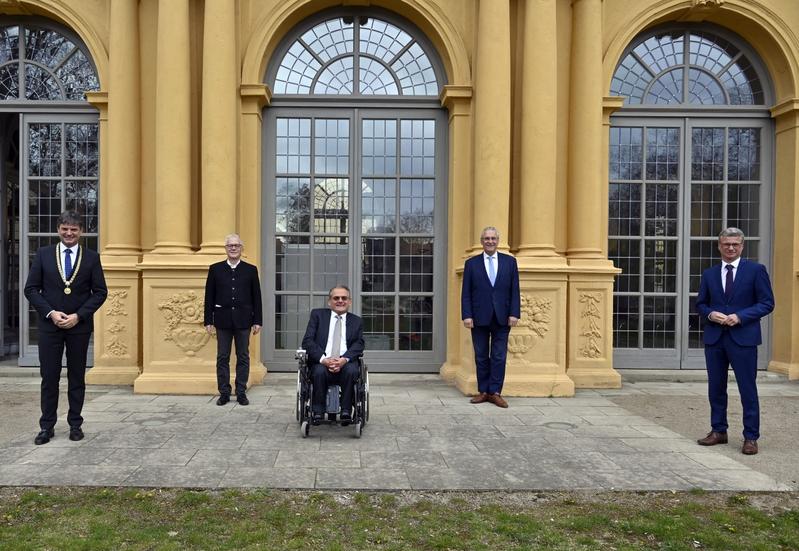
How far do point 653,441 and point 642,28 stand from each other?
6.20m

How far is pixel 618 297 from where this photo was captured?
29.7 ft

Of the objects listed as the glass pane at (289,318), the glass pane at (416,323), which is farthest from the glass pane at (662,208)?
the glass pane at (289,318)

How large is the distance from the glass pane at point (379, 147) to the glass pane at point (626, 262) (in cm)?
366

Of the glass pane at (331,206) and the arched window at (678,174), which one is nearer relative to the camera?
the glass pane at (331,206)

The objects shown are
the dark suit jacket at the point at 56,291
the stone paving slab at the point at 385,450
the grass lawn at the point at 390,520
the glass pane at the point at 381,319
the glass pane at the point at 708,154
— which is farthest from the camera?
the glass pane at the point at 708,154

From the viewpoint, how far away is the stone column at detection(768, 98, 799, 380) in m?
8.70

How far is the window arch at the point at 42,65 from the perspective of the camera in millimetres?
8797

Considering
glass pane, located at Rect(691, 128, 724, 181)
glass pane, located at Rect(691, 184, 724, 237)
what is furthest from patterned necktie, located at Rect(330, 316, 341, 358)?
glass pane, located at Rect(691, 128, 724, 181)

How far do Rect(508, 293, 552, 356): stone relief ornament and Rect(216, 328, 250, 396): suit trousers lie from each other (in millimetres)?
A: 3332

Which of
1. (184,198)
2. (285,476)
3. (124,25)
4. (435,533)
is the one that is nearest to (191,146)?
(184,198)

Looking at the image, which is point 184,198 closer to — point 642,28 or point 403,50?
point 403,50

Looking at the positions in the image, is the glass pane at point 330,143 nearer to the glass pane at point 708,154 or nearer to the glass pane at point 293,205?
the glass pane at point 293,205

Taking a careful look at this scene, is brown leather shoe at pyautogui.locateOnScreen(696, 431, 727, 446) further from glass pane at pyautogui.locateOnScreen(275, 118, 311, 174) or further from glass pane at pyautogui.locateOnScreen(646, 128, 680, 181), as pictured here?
glass pane at pyautogui.locateOnScreen(275, 118, 311, 174)

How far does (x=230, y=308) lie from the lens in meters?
6.80
